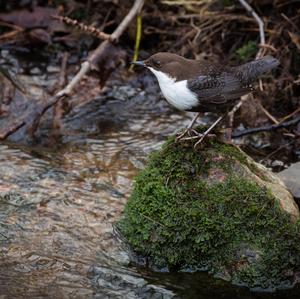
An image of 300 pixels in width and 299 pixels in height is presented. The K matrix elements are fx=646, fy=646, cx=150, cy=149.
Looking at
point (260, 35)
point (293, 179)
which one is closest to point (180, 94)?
point (293, 179)

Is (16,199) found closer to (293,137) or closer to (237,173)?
(237,173)

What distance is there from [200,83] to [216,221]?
85cm

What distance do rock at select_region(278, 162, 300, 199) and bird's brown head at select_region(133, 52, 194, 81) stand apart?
3.37 feet

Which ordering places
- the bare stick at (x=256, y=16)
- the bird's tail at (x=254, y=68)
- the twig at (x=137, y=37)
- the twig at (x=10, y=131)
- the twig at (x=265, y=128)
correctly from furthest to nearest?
the twig at (x=137, y=37)
the bare stick at (x=256, y=16)
the twig at (x=10, y=131)
the twig at (x=265, y=128)
the bird's tail at (x=254, y=68)

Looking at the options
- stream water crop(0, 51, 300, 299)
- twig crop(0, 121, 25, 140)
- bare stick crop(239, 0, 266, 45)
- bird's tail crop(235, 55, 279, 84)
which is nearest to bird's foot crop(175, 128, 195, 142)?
bird's tail crop(235, 55, 279, 84)

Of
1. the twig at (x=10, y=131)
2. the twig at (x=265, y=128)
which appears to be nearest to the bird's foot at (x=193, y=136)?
the twig at (x=265, y=128)

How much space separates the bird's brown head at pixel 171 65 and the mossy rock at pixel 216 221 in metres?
0.47

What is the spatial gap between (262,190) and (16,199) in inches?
68.7

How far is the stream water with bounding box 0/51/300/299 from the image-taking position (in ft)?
12.1

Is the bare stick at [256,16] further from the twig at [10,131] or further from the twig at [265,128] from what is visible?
the twig at [10,131]

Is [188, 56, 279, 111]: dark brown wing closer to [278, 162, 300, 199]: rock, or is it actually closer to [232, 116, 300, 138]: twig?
[278, 162, 300, 199]: rock

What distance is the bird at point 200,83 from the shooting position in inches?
155

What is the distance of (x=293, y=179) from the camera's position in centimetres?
438

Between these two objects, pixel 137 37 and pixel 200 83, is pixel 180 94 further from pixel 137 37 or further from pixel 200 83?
pixel 137 37
